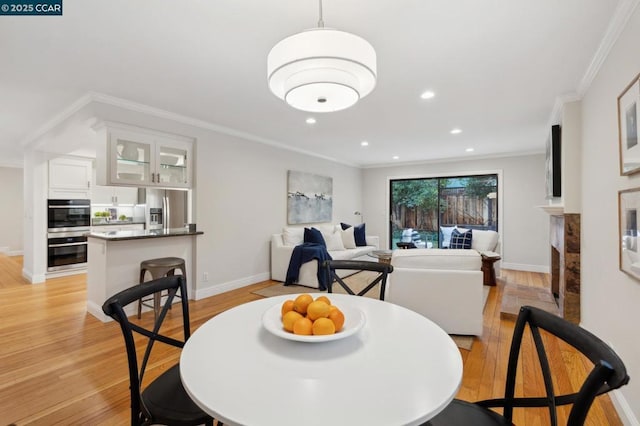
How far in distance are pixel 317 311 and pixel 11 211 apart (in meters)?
10.2

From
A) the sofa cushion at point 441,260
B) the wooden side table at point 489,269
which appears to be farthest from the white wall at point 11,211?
the wooden side table at point 489,269

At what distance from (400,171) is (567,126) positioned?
14.3 feet

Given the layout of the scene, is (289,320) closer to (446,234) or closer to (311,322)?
(311,322)

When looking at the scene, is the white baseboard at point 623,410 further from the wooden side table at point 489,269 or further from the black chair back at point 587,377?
the wooden side table at point 489,269

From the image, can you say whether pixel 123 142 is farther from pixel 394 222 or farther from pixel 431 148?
pixel 394 222

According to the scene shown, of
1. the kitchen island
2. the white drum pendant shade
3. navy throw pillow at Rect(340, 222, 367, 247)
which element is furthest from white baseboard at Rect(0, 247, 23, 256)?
the white drum pendant shade

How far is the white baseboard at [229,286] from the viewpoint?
13.2 ft

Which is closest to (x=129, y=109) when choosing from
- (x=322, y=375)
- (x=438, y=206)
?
(x=322, y=375)

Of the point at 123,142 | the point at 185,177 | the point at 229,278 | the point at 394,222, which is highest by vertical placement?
the point at 123,142

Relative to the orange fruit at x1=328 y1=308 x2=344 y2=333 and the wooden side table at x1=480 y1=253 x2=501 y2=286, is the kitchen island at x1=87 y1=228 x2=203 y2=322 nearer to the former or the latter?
the orange fruit at x1=328 y1=308 x2=344 y2=333

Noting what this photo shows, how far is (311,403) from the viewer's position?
0.79m

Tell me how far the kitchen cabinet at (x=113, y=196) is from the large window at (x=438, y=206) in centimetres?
609

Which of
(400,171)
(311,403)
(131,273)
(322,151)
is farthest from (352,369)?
(400,171)

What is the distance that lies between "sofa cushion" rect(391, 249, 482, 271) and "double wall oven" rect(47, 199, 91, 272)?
5817mm
